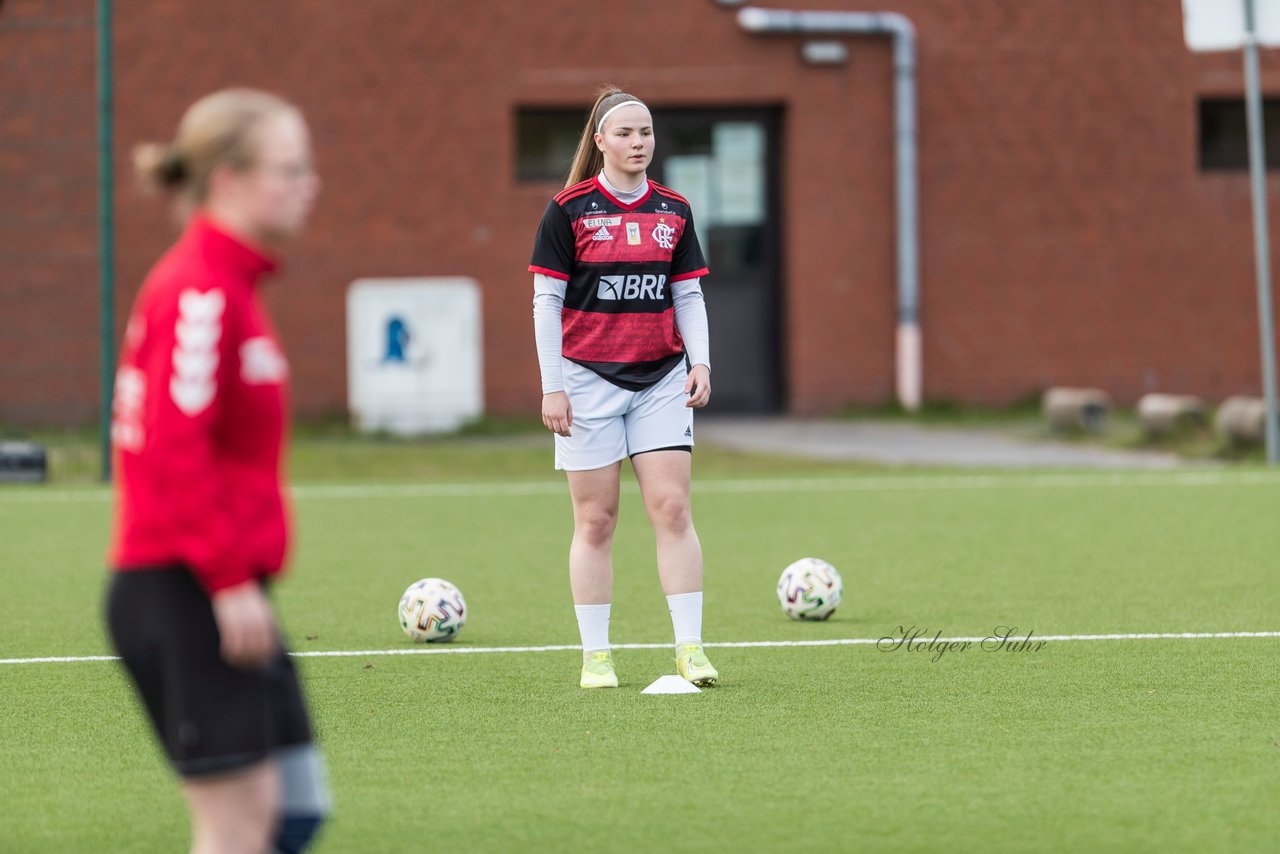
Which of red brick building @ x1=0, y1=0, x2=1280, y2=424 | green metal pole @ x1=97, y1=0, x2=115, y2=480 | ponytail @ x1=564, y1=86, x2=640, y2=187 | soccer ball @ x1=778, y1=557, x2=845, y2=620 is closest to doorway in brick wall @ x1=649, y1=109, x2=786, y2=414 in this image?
red brick building @ x1=0, y1=0, x2=1280, y2=424

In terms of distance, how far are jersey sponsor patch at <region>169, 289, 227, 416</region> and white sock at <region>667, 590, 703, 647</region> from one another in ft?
11.8

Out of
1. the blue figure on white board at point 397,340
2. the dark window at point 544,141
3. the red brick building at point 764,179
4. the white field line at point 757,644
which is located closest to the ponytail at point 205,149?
the white field line at point 757,644

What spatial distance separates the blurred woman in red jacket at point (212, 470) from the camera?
3076 mm

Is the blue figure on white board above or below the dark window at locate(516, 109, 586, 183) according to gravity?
below

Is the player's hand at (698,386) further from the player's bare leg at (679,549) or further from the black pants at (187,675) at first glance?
the black pants at (187,675)

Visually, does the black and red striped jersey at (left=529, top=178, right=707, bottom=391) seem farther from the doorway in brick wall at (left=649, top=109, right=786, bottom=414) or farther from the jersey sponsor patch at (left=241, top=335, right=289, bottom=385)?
the doorway in brick wall at (left=649, top=109, right=786, bottom=414)

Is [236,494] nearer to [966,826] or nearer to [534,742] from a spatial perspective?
[966,826]

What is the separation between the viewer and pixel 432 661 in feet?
23.6

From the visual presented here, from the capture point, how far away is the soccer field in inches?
185

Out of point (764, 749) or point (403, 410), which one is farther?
point (403, 410)

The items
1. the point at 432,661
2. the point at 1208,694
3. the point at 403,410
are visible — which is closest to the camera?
the point at 1208,694

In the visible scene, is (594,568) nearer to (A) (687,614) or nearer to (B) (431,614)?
(A) (687,614)

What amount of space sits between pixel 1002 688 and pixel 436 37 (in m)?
15.2

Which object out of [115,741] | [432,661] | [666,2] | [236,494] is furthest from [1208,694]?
[666,2]
